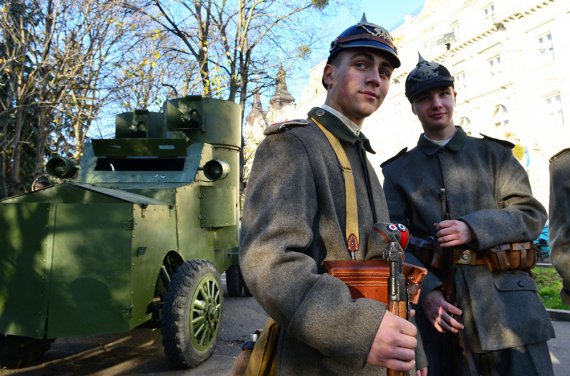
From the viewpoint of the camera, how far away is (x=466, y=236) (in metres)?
2.21

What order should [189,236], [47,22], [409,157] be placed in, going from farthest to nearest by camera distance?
[47,22], [189,236], [409,157]

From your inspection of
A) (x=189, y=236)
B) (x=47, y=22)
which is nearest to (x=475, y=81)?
(x=47, y=22)

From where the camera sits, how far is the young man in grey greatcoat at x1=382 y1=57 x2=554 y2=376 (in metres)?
2.20

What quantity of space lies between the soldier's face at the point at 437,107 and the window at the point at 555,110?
789 inches

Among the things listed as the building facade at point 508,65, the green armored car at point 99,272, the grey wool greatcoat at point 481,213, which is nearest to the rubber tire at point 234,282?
the green armored car at point 99,272

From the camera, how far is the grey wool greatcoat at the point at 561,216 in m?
2.24

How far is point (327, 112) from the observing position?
1.69 m

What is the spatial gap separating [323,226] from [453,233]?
37.6 inches

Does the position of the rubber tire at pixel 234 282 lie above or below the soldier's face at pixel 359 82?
below

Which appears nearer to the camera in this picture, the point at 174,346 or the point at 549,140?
the point at 174,346

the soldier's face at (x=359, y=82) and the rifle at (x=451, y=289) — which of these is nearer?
the soldier's face at (x=359, y=82)

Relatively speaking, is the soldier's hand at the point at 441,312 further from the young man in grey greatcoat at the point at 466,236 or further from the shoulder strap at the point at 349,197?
the shoulder strap at the point at 349,197

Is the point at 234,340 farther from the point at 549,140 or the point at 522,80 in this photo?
the point at 522,80

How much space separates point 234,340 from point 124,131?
3541 mm
